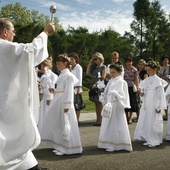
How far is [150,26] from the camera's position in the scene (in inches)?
2030

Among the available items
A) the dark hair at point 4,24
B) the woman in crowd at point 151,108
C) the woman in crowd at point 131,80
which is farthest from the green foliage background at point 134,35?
the dark hair at point 4,24

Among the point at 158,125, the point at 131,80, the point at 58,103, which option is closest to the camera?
the point at 58,103

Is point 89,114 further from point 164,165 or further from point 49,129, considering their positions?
point 164,165

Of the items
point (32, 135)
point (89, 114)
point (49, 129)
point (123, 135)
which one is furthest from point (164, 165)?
point (89, 114)

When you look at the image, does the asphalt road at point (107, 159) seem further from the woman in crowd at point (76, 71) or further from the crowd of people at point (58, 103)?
the woman in crowd at point (76, 71)

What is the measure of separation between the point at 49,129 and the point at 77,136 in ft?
1.85

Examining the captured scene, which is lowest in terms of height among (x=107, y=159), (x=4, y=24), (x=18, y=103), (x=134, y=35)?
(x=107, y=159)

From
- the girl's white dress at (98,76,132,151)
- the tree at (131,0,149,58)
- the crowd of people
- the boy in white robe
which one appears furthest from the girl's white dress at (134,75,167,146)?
the tree at (131,0,149,58)

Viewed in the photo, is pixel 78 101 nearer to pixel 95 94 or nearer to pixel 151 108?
pixel 95 94

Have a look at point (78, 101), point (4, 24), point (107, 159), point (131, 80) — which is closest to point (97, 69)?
point (78, 101)

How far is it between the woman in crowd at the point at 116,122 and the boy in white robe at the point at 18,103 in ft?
8.78

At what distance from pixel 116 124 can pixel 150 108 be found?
1178mm

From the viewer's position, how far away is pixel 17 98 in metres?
3.99

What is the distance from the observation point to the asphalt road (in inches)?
209
